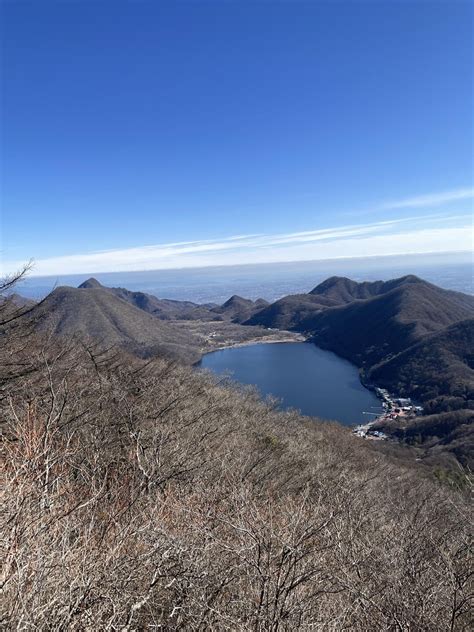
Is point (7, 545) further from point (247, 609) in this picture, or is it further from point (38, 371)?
point (38, 371)

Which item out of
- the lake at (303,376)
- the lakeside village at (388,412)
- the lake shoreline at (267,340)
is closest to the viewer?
the lakeside village at (388,412)

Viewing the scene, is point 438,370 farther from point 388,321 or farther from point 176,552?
point 176,552

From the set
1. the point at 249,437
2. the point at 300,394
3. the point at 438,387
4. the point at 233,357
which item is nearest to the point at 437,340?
the point at 438,387

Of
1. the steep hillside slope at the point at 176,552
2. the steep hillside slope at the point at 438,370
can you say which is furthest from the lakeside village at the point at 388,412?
the steep hillside slope at the point at 176,552

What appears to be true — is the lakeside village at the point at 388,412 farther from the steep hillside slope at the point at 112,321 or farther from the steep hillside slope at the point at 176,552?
the steep hillside slope at the point at 176,552

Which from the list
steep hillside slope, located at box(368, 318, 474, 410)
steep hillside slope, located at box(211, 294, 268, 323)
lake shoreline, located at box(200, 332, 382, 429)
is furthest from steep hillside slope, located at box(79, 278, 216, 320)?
steep hillside slope, located at box(368, 318, 474, 410)

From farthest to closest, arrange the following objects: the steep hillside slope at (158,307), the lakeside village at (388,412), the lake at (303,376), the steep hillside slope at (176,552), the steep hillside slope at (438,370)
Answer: the steep hillside slope at (158,307) → the lake at (303,376) → the steep hillside slope at (438,370) → the lakeside village at (388,412) → the steep hillside slope at (176,552)
